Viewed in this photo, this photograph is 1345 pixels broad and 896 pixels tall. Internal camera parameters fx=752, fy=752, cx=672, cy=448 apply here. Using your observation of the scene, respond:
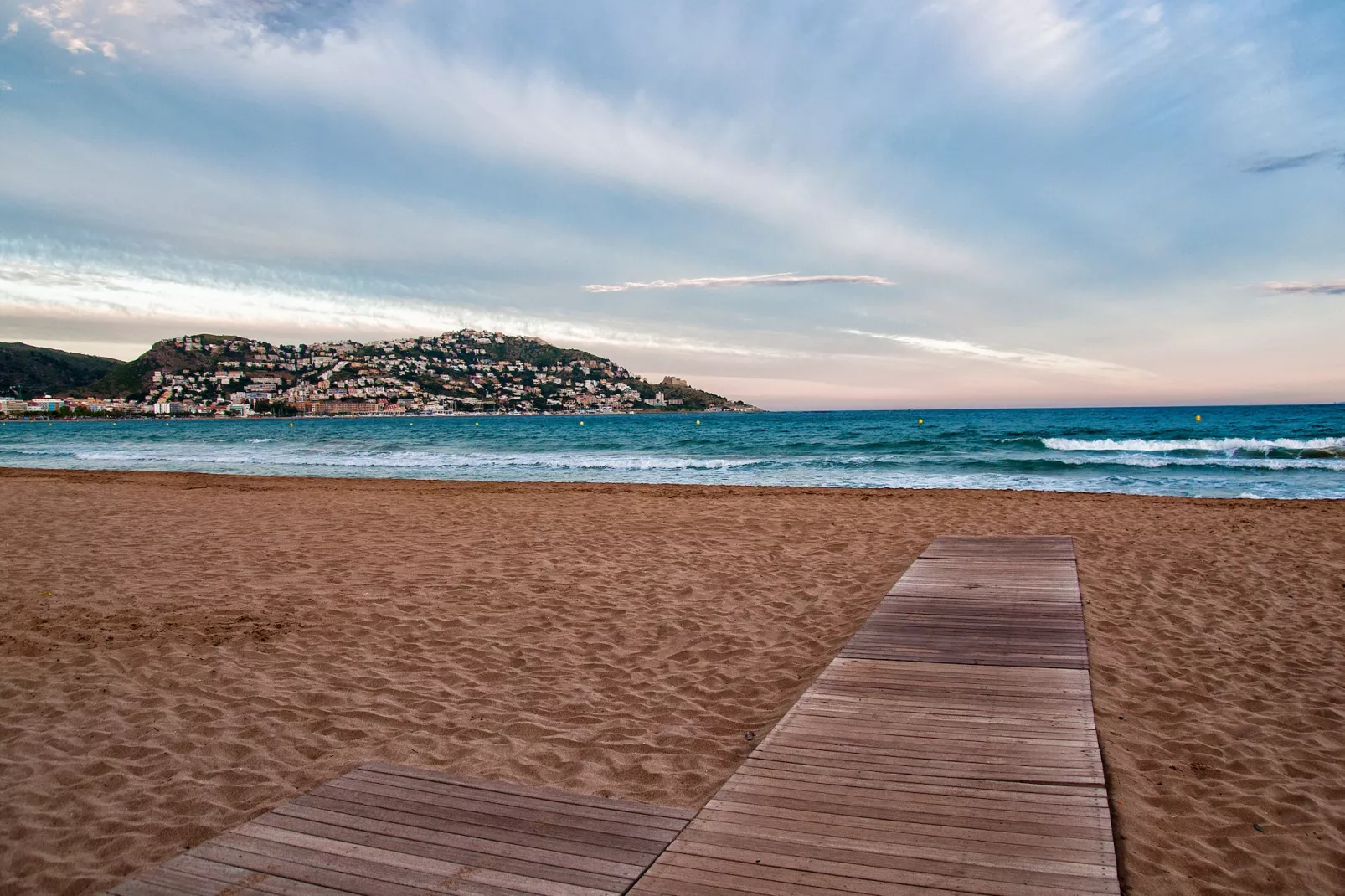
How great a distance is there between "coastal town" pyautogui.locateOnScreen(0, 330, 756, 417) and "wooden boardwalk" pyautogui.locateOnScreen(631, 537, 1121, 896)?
121 metres

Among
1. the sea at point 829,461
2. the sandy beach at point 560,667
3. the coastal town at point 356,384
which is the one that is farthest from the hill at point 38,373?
the sandy beach at point 560,667

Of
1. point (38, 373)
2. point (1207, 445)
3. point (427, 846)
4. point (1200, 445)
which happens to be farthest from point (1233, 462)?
point (38, 373)

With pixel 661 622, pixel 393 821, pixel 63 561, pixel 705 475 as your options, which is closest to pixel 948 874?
pixel 393 821

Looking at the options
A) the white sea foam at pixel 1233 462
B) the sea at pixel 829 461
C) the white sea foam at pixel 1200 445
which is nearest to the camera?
the sea at pixel 829 461

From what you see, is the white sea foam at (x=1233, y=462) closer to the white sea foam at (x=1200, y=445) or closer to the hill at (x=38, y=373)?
the white sea foam at (x=1200, y=445)

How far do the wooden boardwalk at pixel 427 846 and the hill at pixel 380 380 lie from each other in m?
122

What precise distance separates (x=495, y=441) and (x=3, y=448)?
25.8m

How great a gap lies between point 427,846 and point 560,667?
2.72 meters

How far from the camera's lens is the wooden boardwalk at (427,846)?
2541mm

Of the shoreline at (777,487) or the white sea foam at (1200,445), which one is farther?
the white sea foam at (1200,445)

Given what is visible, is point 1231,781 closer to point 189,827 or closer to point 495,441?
point 189,827

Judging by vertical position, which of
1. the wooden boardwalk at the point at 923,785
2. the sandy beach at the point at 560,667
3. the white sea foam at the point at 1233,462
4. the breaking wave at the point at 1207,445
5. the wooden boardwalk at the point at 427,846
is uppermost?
the breaking wave at the point at 1207,445

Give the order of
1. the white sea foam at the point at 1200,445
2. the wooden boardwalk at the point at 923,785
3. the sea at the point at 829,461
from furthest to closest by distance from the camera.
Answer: the white sea foam at the point at 1200,445 < the sea at the point at 829,461 < the wooden boardwalk at the point at 923,785

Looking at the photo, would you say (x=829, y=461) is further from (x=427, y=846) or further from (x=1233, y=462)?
(x=427, y=846)
